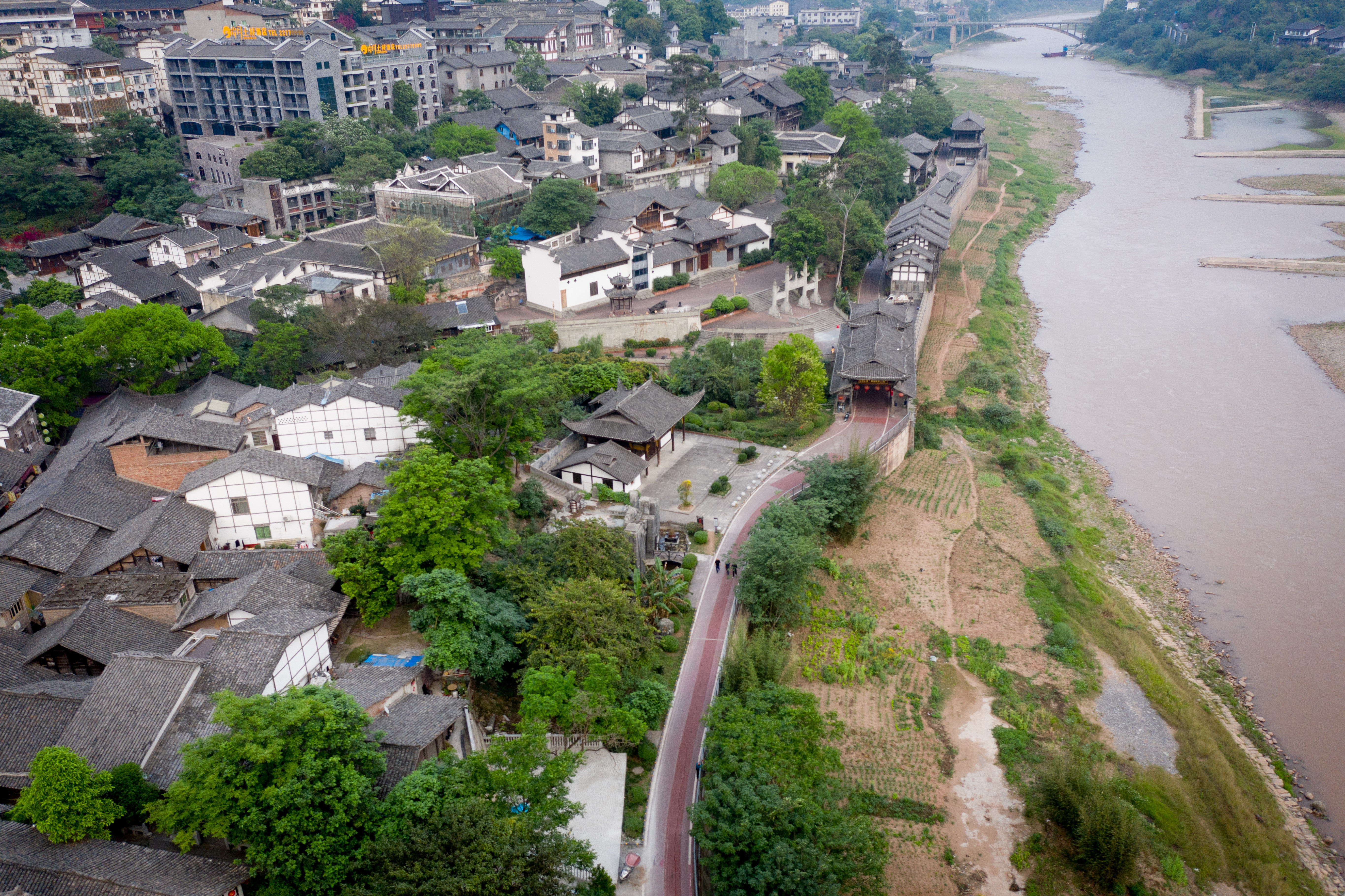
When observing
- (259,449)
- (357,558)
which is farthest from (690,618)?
(259,449)

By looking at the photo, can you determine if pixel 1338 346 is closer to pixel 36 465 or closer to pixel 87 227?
pixel 36 465

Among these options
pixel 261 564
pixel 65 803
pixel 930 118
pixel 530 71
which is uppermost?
pixel 530 71

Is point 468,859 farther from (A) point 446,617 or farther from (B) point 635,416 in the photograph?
(B) point 635,416

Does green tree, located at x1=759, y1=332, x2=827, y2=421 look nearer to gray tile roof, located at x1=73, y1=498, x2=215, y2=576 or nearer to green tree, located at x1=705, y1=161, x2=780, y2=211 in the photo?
gray tile roof, located at x1=73, y1=498, x2=215, y2=576

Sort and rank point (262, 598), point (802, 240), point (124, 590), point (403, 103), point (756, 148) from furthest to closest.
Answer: point (756, 148) → point (403, 103) → point (802, 240) → point (124, 590) → point (262, 598)

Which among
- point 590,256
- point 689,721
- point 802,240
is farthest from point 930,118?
point 689,721

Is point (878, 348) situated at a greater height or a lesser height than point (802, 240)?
lesser

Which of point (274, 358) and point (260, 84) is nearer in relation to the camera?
point (274, 358)
